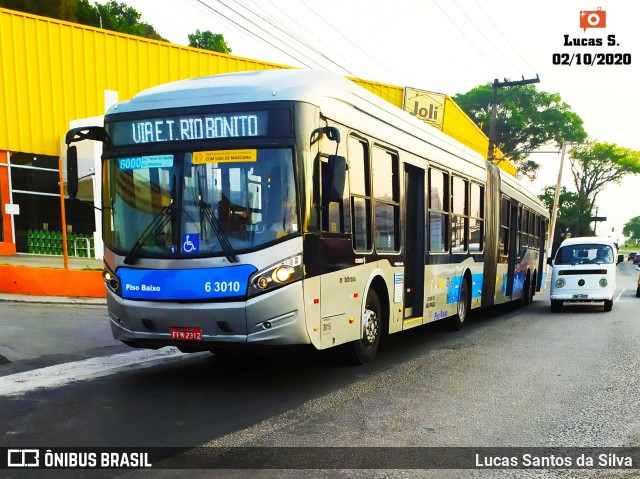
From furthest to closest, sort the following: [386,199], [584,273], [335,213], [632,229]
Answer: [632,229]
[584,273]
[386,199]
[335,213]

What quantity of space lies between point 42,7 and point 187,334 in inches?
1304

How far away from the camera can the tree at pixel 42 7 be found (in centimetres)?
3278

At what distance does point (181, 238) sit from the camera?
20.6 feet

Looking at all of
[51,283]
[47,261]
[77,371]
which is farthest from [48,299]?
[77,371]

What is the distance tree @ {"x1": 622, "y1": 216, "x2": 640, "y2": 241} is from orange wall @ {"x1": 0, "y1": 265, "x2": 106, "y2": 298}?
179728mm

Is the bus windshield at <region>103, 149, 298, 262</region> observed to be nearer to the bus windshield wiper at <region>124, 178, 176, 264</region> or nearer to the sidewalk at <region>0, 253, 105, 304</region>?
the bus windshield wiper at <region>124, 178, 176, 264</region>

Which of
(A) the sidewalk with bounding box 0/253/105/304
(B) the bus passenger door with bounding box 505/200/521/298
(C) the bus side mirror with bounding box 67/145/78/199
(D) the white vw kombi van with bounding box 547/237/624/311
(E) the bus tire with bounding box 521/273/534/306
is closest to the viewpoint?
(C) the bus side mirror with bounding box 67/145/78/199

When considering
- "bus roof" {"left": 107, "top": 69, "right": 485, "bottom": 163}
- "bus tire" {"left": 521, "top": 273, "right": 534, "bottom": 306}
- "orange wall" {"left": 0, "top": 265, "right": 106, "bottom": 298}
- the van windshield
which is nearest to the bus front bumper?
"bus roof" {"left": 107, "top": 69, "right": 485, "bottom": 163}

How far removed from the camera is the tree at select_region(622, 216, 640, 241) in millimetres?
169900

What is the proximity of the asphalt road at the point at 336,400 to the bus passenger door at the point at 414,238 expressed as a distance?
0.76 metres

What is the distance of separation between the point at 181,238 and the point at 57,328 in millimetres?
5553

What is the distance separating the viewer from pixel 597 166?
66.9 metres

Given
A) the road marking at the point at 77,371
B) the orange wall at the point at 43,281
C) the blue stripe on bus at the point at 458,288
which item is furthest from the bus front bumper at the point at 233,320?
the orange wall at the point at 43,281

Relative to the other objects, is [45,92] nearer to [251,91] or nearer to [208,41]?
[251,91]
